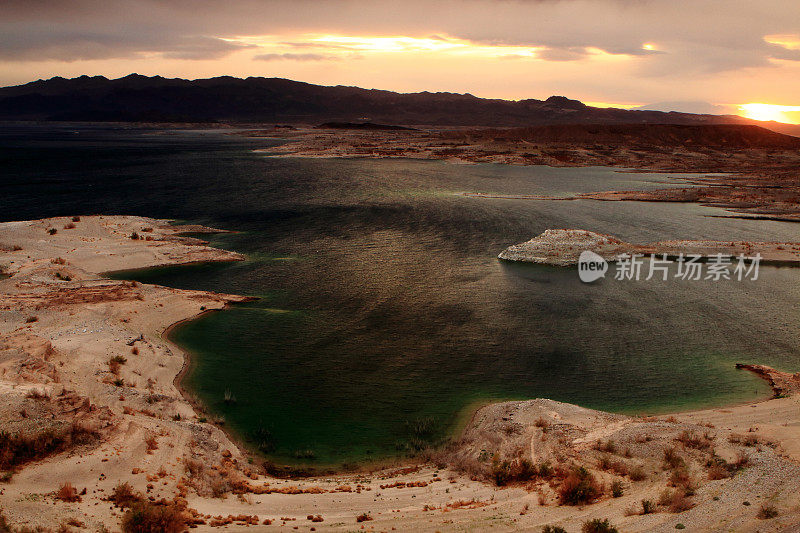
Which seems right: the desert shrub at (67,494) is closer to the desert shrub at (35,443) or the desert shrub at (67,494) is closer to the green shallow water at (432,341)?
the desert shrub at (35,443)

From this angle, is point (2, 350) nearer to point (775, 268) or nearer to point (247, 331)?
point (247, 331)

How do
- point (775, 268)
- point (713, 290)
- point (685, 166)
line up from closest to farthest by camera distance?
1. point (713, 290)
2. point (775, 268)
3. point (685, 166)

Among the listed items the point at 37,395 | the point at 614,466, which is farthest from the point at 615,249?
the point at 37,395

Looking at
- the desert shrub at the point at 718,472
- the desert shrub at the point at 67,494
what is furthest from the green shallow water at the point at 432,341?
the desert shrub at the point at 67,494

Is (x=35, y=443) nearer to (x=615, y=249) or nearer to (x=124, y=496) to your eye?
(x=124, y=496)

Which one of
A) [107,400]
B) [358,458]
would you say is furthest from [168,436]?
[358,458]

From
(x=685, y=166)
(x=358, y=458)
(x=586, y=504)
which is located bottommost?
(x=358, y=458)
